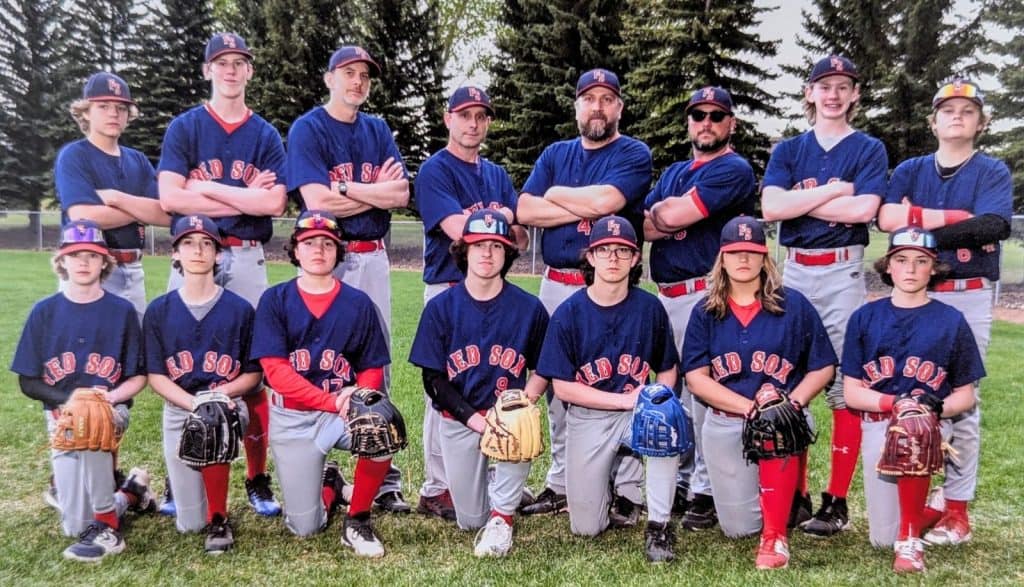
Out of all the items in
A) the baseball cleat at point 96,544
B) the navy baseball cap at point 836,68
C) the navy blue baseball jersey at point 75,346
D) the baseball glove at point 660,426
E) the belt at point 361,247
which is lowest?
the baseball cleat at point 96,544

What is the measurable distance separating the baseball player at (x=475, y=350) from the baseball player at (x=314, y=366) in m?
0.33

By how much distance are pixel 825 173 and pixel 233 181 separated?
11.1 ft

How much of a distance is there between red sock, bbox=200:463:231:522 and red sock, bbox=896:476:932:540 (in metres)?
3.31

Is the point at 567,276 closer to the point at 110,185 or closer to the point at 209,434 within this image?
the point at 209,434

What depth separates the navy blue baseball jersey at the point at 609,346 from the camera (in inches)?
151

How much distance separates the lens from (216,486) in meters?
3.75

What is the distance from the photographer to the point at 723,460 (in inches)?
148

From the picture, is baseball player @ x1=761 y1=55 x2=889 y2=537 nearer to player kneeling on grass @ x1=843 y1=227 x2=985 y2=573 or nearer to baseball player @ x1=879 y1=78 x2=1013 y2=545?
baseball player @ x1=879 y1=78 x2=1013 y2=545

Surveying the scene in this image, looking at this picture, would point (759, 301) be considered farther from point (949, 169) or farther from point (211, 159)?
point (211, 159)

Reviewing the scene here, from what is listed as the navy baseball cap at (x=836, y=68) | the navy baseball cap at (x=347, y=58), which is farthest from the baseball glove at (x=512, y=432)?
the navy baseball cap at (x=836, y=68)

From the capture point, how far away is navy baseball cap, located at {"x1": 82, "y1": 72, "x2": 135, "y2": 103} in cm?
435

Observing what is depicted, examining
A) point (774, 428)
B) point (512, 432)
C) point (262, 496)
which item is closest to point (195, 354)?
point (262, 496)

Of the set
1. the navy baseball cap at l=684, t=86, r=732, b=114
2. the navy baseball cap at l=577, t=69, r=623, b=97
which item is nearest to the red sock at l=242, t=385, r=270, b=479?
the navy baseball cap at l=577, t=69, r=623, b=97

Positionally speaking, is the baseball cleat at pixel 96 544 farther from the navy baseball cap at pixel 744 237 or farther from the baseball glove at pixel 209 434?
the navy baseball cap at pixel 744 237
